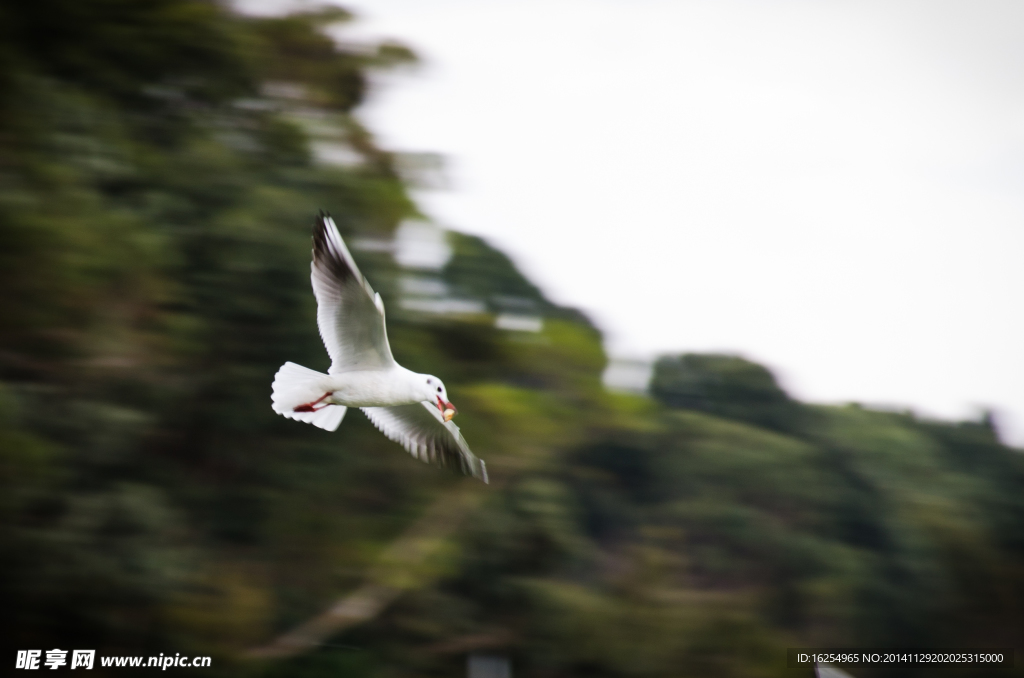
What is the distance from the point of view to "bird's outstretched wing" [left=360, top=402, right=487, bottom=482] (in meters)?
5.68

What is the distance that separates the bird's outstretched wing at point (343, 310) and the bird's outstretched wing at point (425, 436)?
1002 mm

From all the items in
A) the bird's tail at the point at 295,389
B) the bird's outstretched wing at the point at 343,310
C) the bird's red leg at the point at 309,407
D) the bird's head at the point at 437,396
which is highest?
the bird's outstretched wing at the point at 343,310

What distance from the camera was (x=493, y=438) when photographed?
629 centimetres

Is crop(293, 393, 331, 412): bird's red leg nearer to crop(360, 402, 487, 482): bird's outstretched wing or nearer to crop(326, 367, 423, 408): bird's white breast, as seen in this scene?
crop(326, 367, 423, 408): bird's white breast

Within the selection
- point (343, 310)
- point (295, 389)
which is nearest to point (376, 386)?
point (343, 310)

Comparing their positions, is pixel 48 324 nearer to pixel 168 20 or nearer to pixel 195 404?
pixel 195 404

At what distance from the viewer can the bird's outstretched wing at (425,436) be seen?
224 inches

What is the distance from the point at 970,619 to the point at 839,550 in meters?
2.31

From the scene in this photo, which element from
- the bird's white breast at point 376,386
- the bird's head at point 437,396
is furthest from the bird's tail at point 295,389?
the bird's head at point 437,396

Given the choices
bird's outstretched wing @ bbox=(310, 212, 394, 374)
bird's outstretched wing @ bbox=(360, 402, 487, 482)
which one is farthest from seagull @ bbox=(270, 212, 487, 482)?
bird's outstretched wing @ bbox=(360, 402, 487, 482)

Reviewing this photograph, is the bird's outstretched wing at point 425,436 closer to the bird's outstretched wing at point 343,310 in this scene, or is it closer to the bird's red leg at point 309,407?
the bird's red leg at point 309,407

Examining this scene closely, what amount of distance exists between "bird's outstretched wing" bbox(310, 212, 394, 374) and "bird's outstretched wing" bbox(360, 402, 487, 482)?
100 centimetres

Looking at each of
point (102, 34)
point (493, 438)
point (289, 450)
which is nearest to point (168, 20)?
point (102, 34)

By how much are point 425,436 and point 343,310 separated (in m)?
1.46
